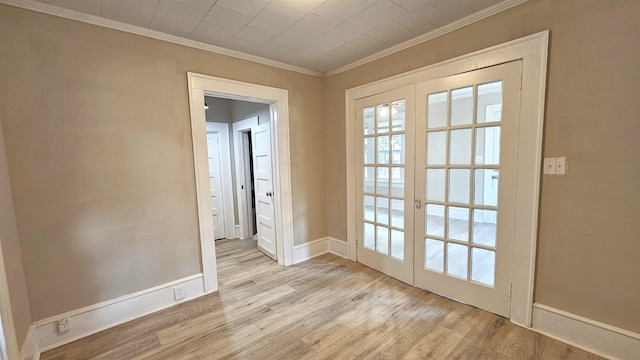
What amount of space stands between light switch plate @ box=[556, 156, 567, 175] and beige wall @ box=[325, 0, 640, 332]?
0.04 meters

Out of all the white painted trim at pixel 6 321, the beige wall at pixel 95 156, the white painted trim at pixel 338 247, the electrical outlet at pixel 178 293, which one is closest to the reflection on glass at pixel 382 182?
the white painted trim at pixel 338 247

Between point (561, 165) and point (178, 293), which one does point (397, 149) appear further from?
point (178, 293)

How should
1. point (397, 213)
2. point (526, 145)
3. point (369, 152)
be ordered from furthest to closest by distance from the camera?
point (369, 152)
point (397, 213)
point (526, 145)

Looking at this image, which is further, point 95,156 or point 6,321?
point 95,156

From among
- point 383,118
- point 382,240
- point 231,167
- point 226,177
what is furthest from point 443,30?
point 226,177

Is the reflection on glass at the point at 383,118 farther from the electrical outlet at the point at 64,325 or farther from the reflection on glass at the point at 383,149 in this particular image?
the electrical outlet at the point at 64,325

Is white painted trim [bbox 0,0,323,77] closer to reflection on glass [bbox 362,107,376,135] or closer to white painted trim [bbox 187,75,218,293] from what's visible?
white painted trim [bbox 187,75,218,293]

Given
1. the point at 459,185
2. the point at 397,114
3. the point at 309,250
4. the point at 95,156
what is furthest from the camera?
the point at 309,250

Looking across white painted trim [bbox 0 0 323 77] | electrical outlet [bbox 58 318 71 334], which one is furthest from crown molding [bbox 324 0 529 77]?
electrical outlet [bbox 58 318 71 334]

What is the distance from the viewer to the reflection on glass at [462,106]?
6.91ft

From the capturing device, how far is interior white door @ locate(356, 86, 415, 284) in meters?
2.57

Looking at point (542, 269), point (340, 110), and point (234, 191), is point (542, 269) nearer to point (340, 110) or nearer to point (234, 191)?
point (340, 110)

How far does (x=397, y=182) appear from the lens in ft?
8.84

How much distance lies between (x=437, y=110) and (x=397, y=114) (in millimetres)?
414
